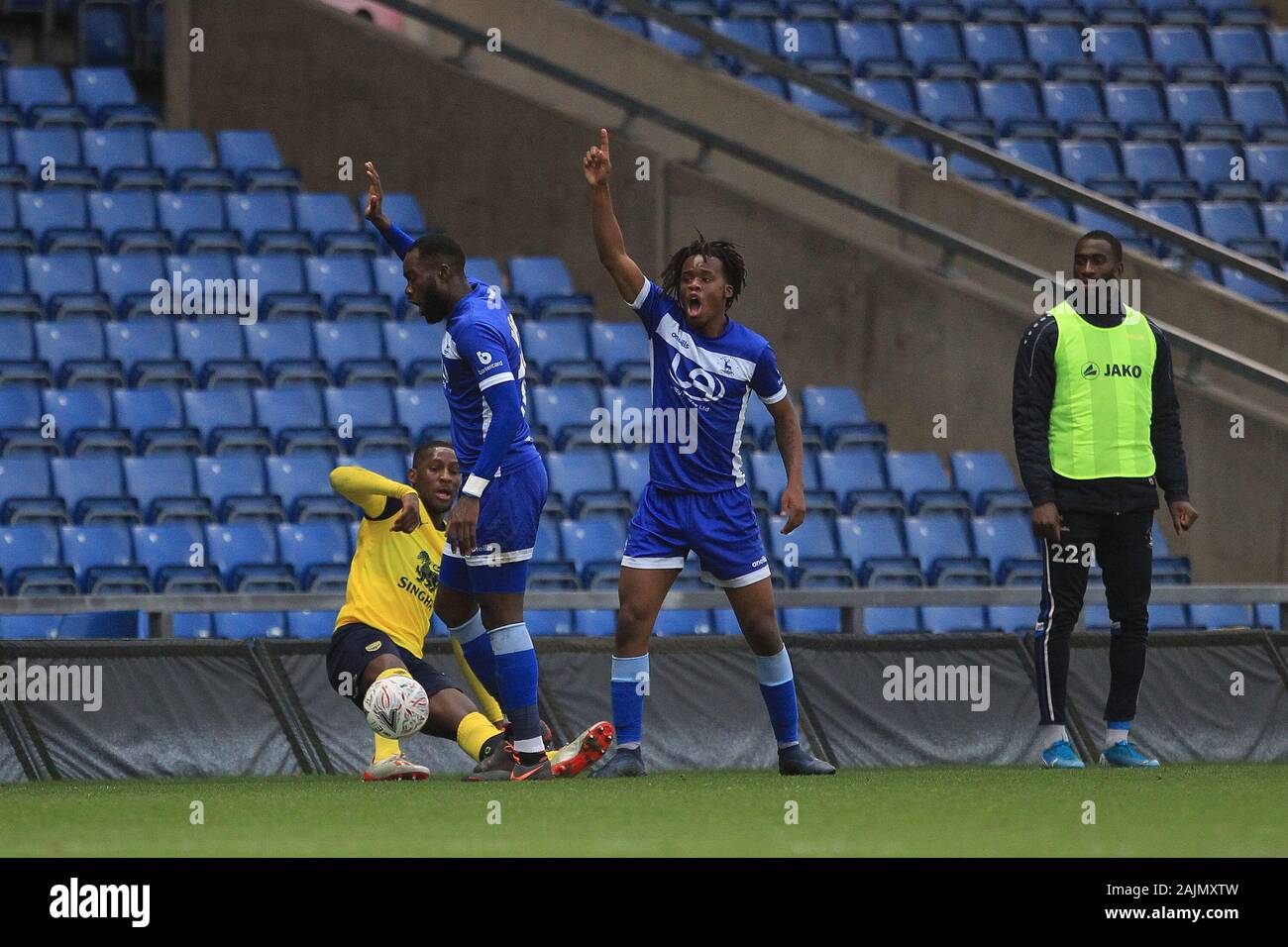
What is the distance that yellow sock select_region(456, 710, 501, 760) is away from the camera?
773cm

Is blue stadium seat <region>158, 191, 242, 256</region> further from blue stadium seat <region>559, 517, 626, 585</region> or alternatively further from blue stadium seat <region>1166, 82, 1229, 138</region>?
blue stadium seat <region>1166, 82, 1229, 138</region>

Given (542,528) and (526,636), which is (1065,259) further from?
(526,636)

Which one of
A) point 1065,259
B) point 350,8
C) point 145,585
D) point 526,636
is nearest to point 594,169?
point 526,636

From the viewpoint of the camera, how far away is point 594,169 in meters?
7.42

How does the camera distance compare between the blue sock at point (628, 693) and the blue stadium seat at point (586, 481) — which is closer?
the blue sock at point (628, 693)

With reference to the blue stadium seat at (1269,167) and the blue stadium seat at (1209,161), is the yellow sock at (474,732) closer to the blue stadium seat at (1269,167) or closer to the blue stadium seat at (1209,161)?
the blue stadium seat at (1209,161)

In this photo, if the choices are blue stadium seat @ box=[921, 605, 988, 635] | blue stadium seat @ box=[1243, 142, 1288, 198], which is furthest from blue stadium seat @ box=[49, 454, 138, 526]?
blue stadium seat @ box=[1243, 142, 1288, 198]

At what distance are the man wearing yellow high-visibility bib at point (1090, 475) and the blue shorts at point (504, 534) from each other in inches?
76.5

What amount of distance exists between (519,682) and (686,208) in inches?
306

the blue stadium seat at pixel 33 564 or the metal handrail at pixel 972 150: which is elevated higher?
the metal handrail at pixel 972 150

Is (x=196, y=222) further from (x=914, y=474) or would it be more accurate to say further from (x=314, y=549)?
(x=914, y=474)

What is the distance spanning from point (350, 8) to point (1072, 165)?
20.0ft

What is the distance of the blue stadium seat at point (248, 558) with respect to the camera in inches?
453

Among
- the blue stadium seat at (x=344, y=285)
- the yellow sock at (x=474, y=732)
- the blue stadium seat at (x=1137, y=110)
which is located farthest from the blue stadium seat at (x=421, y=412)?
the blue stadium seat at (x=1137, y=110)
